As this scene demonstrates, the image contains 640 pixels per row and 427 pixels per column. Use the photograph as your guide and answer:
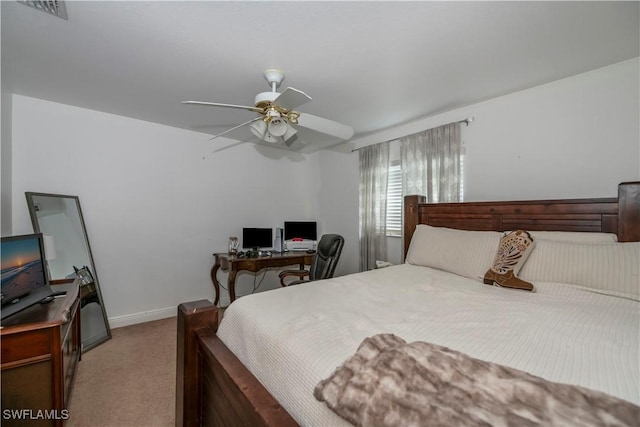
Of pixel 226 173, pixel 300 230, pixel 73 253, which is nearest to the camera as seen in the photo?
pixel 73 253

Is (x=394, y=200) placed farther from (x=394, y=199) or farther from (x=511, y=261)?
(x=511, y=261)

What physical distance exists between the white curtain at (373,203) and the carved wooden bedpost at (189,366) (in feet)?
7.44

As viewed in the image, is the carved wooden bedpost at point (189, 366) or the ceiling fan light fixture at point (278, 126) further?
the ceiling fan light fixture at point (278, 126)

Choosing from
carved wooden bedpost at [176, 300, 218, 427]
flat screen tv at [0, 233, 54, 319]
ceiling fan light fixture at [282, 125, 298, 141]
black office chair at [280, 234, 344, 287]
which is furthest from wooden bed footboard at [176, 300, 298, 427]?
ceiling fan light fixture at [282, 125, 298, 141]

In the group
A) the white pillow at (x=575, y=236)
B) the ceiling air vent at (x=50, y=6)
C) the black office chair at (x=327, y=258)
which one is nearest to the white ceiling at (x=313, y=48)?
the ceiling air vent at (x=50, y=6)

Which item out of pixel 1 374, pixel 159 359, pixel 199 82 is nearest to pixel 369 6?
pixel 199 82

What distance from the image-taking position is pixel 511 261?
1674 millimetres

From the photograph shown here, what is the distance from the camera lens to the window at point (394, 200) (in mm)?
3111

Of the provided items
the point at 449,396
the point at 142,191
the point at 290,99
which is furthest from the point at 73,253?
the point at 449,396

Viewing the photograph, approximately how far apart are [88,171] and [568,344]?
379 centimetres

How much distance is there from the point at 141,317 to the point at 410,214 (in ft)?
10.3

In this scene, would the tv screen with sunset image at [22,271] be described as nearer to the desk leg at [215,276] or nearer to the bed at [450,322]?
the bed at [450,322]

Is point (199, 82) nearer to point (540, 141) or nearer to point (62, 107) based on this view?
point (62, 107)

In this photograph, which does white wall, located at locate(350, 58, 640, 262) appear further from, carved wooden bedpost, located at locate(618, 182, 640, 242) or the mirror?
the mirror
